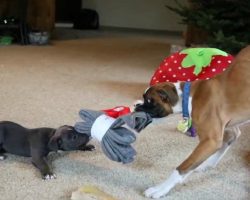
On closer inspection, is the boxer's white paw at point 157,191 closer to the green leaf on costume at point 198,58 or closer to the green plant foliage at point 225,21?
the green leaf on costume at point 198,58

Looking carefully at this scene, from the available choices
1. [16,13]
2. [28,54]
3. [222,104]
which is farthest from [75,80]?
[16,13]

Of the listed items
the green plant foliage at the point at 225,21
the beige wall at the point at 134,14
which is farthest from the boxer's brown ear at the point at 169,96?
the beige wall at the point at 134,14

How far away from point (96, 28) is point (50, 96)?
14.5ft

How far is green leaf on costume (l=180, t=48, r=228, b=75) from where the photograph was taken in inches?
74.9

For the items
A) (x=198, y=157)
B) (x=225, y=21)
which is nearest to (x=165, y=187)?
(x=198, y=157)

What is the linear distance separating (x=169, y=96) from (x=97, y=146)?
372mm

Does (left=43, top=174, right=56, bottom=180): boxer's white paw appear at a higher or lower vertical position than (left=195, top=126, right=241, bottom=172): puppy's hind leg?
lower

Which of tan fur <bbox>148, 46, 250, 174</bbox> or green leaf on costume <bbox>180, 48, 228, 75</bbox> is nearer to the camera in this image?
tan fur <bbox>148, 46, 250, 174</bbox>

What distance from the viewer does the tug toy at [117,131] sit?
1241 millimetres

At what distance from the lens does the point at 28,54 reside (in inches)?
143

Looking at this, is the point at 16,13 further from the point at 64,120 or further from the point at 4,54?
the point at 64,120

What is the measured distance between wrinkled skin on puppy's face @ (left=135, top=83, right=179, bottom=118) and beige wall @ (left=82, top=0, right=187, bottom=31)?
17.6 feet

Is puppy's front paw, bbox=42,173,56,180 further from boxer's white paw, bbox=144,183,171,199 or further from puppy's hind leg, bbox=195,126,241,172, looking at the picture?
Result: puppy's hind leg, bbox=195,126,241,172

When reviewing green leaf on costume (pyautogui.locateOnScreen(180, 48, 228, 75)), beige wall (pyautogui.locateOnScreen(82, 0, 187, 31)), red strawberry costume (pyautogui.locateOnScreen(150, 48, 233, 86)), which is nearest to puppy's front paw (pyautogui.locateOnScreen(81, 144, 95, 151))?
red strawberry costume (pyautogui.locateOnScreen(150, 48, 233, 86))
